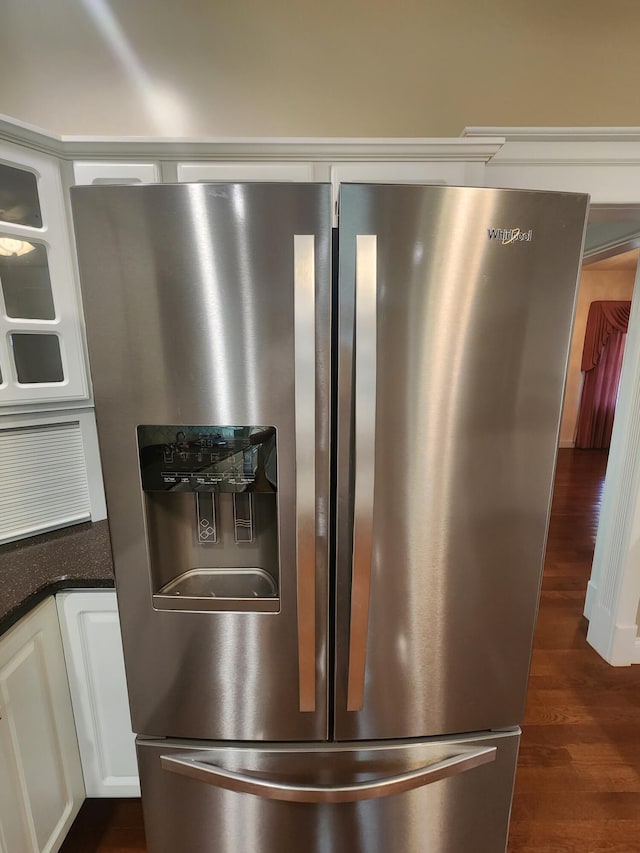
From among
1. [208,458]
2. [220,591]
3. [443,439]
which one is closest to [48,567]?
[220,591]

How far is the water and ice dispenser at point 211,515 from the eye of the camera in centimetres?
88

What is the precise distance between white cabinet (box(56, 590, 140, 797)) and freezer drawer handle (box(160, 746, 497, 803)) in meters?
0.38

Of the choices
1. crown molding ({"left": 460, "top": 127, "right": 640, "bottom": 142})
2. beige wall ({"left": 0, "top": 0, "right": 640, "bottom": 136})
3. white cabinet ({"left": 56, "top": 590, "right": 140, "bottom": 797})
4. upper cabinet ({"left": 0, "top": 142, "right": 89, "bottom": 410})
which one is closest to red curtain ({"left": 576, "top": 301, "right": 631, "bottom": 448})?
beige wall ({"left": 0, "top": 0, "right": 640, "bottom": 136})

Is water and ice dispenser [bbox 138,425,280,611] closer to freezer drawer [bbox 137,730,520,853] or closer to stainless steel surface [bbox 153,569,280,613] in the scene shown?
stainless steel surface [bbox 153,569,280,613]

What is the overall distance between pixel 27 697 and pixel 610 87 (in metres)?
2.73

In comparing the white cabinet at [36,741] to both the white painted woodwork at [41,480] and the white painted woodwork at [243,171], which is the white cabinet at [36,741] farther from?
the white painted woodwork at [243,171]

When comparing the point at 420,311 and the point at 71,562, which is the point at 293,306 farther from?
the point at 71,562

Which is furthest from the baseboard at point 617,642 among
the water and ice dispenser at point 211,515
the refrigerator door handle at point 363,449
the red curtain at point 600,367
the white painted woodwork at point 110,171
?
the red curtain at point 600,367

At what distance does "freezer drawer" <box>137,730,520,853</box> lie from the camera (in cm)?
101

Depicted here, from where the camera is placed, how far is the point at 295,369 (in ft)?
2.68

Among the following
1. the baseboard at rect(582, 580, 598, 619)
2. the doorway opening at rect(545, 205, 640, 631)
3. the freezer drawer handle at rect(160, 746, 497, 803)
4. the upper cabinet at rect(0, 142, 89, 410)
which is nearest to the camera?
the freezer drawer handle at rect(160, 746, 497, 803)

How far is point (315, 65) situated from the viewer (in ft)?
4.79

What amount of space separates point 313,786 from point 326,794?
4 centimetres

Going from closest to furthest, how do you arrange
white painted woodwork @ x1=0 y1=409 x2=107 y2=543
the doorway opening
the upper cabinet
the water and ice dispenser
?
the water and ice dispenser
the upper cabinet
white painted woodwork @ x1=0 y1=409 x2=107 y2=543
the doorway opening
